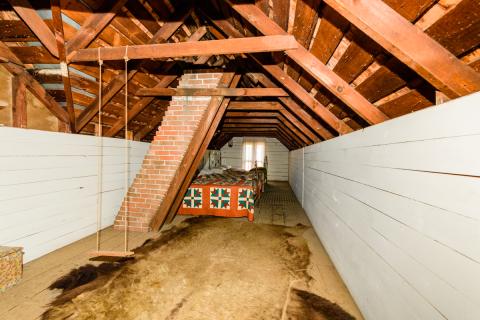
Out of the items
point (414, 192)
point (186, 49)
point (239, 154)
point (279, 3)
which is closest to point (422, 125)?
point (414, 192)

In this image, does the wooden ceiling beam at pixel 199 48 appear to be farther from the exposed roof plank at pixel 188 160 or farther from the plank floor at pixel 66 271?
the plank floor at pixel 66 271

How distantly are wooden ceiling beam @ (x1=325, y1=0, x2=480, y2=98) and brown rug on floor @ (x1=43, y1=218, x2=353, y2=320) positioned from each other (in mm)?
1719

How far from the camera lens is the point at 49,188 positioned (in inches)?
104

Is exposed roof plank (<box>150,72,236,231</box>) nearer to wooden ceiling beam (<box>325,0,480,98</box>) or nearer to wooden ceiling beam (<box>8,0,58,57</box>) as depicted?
wooden ceiling beam (<box>8,0,58,57</box>)

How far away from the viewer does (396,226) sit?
1.32 meters

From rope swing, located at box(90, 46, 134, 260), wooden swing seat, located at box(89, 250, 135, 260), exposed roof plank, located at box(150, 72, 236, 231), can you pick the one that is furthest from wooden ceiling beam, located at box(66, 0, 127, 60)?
wooden swing seat, located at box(89, 250, 135, 260)

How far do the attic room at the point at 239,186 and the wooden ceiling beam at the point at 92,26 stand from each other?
0.04 feet

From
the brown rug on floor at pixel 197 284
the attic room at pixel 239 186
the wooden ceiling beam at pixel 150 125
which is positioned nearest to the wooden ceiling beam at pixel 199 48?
the attic room at pixel 239 186

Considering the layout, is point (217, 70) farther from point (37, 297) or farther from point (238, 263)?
point (37, 297)

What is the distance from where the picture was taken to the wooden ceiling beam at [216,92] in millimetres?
3338

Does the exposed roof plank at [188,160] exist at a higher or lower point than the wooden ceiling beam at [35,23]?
lower

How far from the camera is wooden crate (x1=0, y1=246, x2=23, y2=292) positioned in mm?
1863

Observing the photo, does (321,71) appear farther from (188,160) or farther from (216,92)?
(188,160)

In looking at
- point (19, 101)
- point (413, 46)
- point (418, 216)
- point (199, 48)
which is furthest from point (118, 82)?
point (418, 216)
